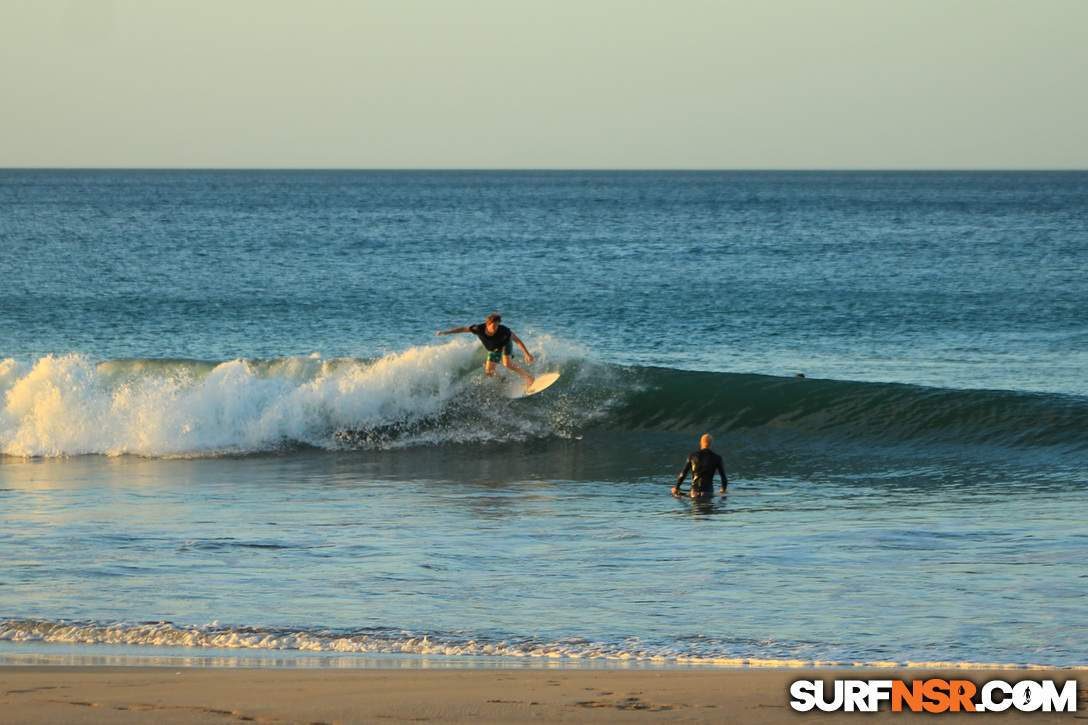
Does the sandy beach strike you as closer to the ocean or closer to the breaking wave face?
the ocean

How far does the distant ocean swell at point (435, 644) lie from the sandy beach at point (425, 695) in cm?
36

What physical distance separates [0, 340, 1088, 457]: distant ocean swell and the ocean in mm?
63

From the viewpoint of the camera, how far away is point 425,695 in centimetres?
578

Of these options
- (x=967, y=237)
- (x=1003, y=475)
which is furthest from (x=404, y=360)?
(x=967, y=237)

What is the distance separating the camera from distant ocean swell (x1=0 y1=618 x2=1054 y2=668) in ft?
22.5

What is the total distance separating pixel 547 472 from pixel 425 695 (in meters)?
10.1

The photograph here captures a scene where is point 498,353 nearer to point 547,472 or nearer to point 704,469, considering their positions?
point 547,472

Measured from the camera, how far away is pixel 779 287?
41875 mm

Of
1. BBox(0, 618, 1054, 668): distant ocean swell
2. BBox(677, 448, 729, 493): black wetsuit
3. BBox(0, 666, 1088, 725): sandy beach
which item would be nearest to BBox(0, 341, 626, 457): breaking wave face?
BBox(677, 448, 729, 493): black wetsuit

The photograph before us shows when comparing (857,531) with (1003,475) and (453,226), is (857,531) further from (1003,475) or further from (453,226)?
(453,226)

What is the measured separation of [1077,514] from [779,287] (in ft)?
101

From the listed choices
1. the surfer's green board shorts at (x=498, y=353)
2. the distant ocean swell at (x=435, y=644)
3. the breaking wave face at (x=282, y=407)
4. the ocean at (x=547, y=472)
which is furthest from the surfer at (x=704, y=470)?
the distant ocean swell at (x=435, y=644)

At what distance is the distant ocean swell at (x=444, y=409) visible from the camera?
17.9m

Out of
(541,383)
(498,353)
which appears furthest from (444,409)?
(498,353)
